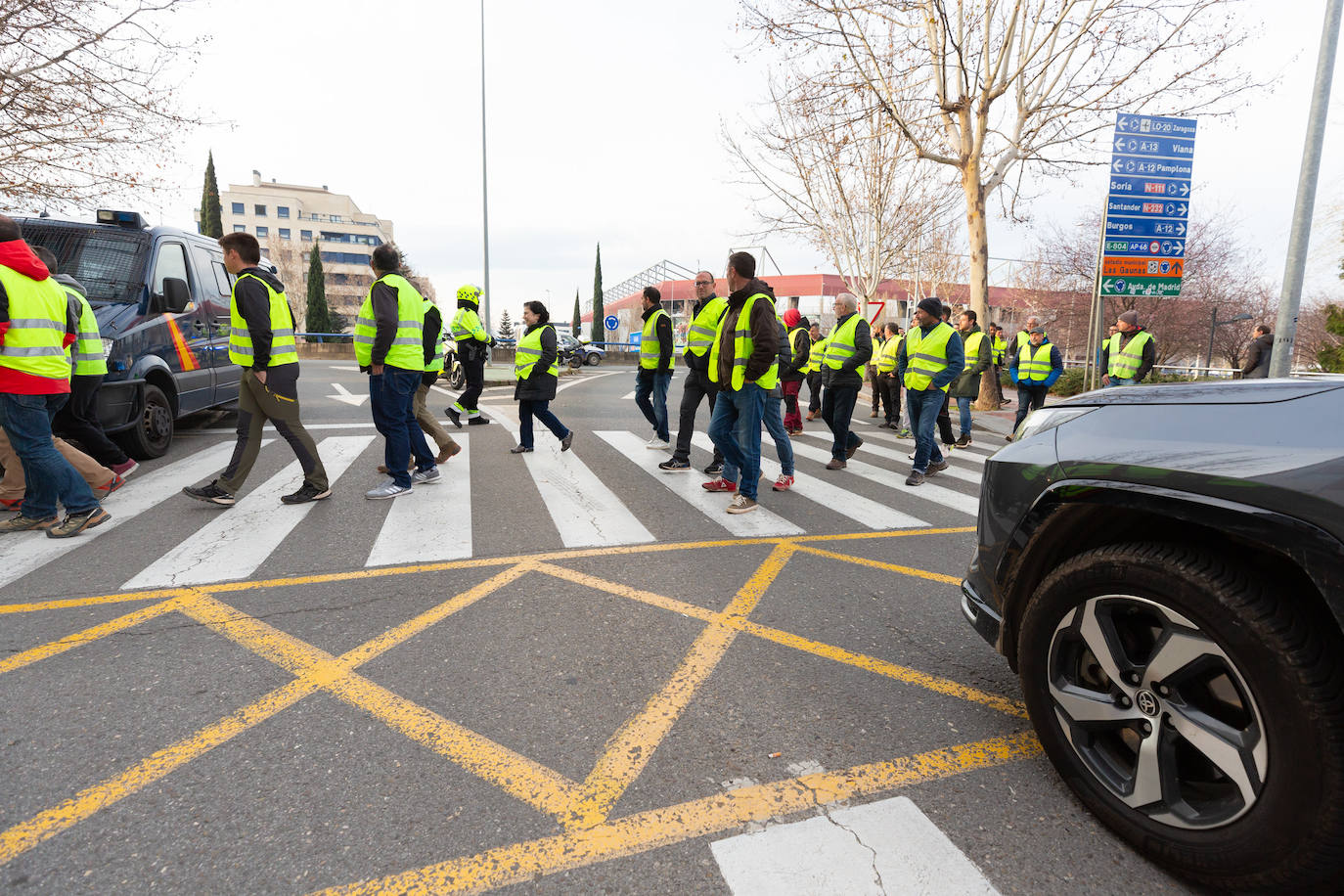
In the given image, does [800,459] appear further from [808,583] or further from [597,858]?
[597,858]

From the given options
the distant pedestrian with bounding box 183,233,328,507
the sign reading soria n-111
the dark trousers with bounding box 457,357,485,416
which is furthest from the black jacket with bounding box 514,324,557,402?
the sign reading soria n-111

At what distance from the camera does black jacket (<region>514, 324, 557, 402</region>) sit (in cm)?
753

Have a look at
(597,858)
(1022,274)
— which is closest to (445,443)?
(597,858)

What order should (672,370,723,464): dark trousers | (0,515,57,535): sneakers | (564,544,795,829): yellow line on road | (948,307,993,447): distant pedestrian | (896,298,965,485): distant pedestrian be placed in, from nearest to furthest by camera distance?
(564,544,795,829): yellow line on road
(0,515,57,535): sneakers
(896,298,965,485): distant pedestrian
(672,370,723,464): dark trousers
(948,307,993,447): distant pedestrian

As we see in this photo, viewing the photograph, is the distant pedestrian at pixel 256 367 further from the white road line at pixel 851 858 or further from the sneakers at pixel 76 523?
the white road line at pixel 851 858

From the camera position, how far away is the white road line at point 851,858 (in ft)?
5.74

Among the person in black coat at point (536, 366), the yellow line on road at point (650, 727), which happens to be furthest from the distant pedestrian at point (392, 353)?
the yellow line on road at point (650, 727)

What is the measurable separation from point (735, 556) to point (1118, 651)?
279 centimetres

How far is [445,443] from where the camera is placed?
24.1 ft

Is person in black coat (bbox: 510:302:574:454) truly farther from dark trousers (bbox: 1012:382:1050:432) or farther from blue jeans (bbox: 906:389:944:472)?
dark trousers (bbox: 1012:382:1050:432)

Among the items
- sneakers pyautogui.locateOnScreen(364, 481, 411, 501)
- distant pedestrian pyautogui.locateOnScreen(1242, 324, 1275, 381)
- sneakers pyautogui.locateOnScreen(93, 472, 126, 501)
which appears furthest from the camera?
distant pedestrian pyautogui.locateOnScreen(1242, 324, 1275, 381)

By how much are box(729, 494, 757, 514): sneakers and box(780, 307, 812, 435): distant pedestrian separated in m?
3.58

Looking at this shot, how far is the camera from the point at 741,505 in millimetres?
5727

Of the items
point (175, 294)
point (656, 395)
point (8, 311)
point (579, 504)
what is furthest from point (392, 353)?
point (656, 395)
